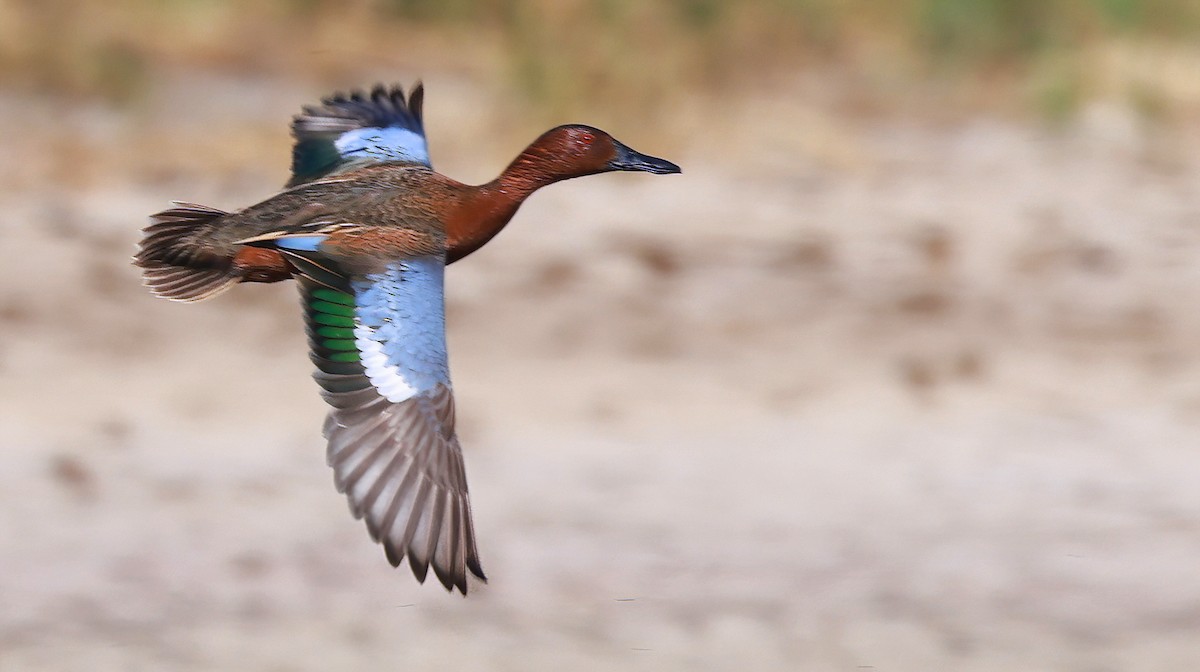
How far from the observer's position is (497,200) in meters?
5.09

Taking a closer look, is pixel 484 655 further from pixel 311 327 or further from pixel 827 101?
pixel 827 101

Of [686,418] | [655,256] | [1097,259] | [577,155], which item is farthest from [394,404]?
[1097,259]

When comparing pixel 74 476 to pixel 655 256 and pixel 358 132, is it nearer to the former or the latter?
pixel 358 132

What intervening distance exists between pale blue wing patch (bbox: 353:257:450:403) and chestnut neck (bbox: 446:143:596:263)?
152 millimetres

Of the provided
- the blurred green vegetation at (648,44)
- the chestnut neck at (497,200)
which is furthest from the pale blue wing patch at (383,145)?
the blurred green vegetation at (648,44)

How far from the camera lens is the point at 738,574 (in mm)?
7391

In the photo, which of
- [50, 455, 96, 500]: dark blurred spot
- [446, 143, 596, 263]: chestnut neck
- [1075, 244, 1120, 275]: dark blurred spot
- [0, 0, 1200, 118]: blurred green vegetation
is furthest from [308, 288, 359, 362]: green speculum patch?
[0, 0, 1200, 118]: blurred green vegetation

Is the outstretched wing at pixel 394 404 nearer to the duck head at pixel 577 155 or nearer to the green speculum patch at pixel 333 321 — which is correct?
the green speculum patch at pixel 333 321

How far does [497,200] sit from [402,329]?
0.47m

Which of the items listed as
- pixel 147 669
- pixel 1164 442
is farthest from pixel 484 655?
pixel 1164 442

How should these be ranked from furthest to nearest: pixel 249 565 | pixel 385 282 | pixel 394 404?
1. pixel 249 565
2. pixel 385 282
3. pixel 394 404

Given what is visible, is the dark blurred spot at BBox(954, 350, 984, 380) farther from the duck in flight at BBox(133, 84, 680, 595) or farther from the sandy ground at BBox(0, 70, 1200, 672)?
the duck in flight at BBox(133, 84, 680, 595)

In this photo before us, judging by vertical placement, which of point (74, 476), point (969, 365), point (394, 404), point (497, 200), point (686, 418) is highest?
point (969, 365)

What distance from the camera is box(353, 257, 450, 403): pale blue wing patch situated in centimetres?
478
